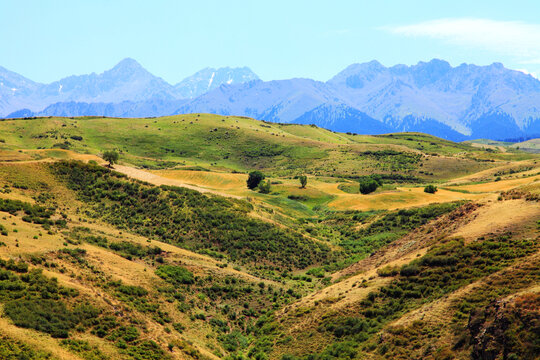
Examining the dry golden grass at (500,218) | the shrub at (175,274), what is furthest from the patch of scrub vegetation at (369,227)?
the shrub at (175,274)

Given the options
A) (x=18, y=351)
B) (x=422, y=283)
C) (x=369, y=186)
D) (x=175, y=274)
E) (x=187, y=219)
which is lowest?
(x=175, y=274)

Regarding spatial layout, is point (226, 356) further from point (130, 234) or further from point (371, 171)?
point (371, 171)

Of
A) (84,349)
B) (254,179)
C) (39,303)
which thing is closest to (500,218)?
(84,349)

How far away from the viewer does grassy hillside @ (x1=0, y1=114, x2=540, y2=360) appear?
30.6m

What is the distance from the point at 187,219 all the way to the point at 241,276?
19383mm

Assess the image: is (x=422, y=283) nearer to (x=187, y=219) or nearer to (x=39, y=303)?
(x=39, y=303)

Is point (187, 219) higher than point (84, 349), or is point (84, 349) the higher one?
point (187, 219)

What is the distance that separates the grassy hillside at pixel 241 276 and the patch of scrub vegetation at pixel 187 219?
11.4 inches

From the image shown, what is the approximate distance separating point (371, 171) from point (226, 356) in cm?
15038

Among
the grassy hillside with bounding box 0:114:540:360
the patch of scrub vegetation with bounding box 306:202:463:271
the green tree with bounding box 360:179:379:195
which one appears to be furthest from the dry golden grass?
the green tree with bounding box 360:179:379:195

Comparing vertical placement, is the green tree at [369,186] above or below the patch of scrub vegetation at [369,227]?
above

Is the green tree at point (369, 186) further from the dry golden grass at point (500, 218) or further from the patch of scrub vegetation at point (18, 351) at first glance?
the patch of scrub vegetation at point (18, 351)

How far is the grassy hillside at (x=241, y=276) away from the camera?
30594 millimetres

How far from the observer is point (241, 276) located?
53.1 meters
